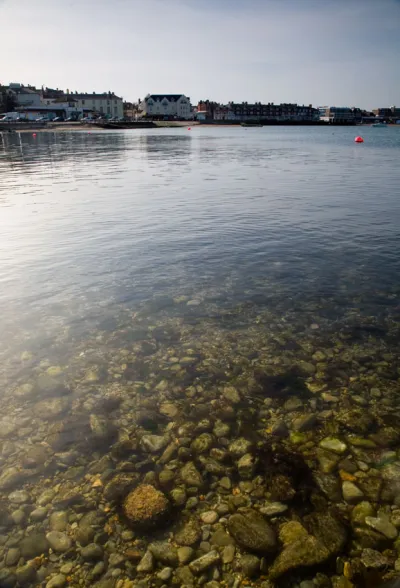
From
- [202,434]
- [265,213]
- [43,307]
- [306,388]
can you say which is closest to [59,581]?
[202,434]

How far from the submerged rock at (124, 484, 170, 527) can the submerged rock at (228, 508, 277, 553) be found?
34.2 inches

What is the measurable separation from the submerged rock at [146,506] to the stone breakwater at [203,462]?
0.01 m

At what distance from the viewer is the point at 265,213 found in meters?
20.9

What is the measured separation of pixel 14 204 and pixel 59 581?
2282 cm

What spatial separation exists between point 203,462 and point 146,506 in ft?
3.49

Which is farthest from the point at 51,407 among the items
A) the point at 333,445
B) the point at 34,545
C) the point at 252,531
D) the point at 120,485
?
the point at 333,445

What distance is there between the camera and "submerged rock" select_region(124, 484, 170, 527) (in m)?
4.85

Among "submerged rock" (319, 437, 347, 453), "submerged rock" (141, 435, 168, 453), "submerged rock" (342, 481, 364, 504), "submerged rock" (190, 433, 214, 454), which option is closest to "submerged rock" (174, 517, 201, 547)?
"submerged rock" (190, 433, 214, 454)

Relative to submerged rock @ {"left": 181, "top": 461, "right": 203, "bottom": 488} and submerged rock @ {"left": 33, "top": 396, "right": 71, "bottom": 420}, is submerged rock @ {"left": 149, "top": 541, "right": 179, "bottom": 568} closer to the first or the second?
submerged rock @ {"left": 181, "top": 461, "right": 203, "bottom": 488}

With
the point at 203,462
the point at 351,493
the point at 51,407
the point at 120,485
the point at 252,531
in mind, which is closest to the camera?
the point at 252,531

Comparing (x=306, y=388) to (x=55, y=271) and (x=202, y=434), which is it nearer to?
(x=202, y=434)

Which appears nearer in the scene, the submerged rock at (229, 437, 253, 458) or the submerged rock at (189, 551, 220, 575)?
the submerged rock at (189, 551, 220, 575)

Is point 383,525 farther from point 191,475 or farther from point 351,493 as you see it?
point 191,475

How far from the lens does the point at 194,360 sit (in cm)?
815
